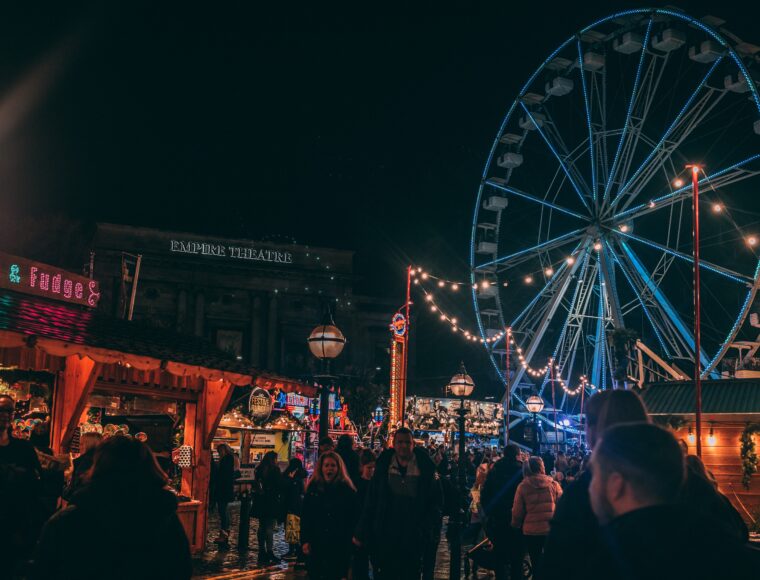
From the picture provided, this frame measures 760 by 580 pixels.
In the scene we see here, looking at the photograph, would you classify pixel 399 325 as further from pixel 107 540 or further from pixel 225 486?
pixel 107 540

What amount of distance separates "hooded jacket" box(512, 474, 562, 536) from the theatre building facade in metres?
41.3

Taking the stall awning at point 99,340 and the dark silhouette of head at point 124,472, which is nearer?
the dark silhouette of head at point 124,472

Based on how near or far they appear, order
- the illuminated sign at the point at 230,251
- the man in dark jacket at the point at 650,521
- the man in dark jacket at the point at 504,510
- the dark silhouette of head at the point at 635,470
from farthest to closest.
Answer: the illuminated sign at the point at 230,251 → the man in dark jacket at the point at 504,510 → the dark silhouette of head at the point at 635,470 → the man in dark jacket at the point at 650,521

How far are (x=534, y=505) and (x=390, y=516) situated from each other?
1871 mm

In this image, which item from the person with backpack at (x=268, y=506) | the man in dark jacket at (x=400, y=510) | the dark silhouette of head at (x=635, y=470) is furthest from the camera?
the person with backpack at (x=268, y=506)

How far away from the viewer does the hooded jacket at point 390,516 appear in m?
7.95

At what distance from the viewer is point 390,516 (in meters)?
8.02

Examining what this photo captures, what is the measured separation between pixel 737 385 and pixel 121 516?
19672mm

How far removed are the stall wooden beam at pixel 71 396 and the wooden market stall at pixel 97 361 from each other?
0.05 feet

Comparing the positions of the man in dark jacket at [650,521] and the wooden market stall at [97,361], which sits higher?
the wooden market stall at [97,361]

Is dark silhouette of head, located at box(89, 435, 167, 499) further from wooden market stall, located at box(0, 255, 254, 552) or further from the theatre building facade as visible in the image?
the theatre building facade

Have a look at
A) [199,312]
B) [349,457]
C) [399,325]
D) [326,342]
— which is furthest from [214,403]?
[199,312]

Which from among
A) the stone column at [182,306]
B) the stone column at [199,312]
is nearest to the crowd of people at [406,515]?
the stone column at [182,306]

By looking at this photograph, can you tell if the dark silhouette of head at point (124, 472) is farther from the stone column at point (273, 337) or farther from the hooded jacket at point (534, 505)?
the stone column at point (273, 337)
